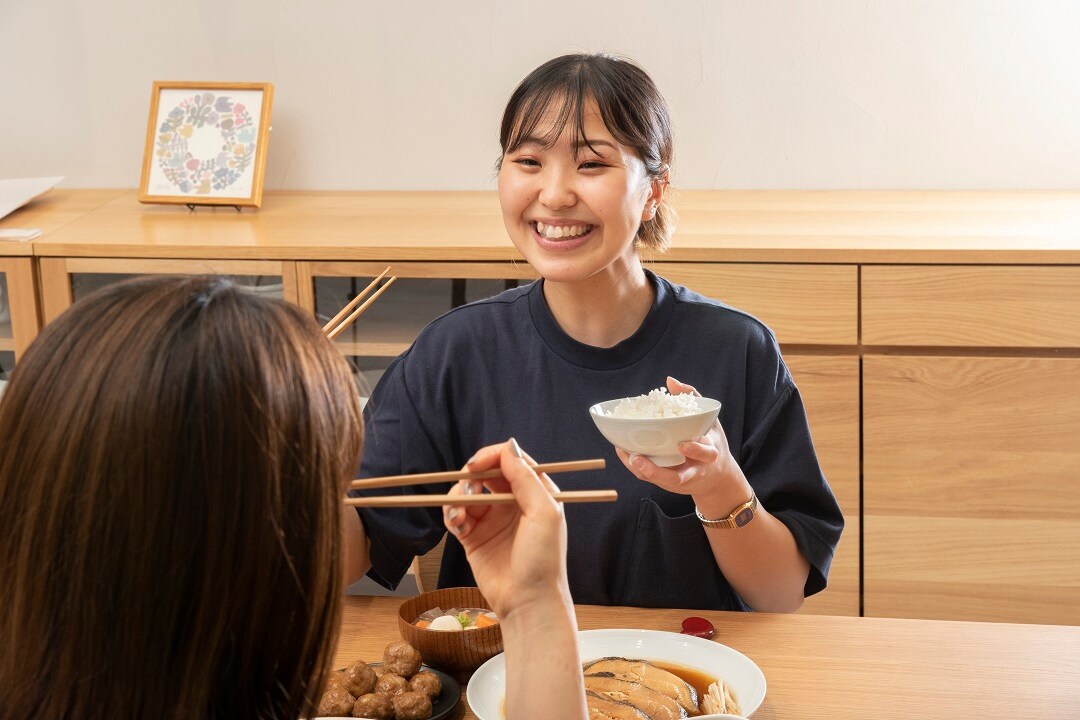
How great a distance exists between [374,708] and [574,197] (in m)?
0.70

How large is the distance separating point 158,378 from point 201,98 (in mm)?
2335

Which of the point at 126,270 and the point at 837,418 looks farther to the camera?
the point at 126,270

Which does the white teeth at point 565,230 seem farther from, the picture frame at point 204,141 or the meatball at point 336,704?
the picture frame at point 204,141

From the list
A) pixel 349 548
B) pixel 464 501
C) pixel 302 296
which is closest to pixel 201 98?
pixel 302 296

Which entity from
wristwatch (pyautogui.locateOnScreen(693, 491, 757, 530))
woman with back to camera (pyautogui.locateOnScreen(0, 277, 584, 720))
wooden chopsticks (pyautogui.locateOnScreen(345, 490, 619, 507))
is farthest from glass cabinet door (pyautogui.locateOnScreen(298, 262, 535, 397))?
woman with back to camera (pyautogui.locateOnScreen(0, 277, 584, 720))

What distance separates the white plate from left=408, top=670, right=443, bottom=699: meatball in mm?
31

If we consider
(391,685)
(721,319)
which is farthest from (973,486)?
(391,685)

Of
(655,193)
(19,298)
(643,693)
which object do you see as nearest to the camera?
(643,693)

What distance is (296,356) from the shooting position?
68 cm

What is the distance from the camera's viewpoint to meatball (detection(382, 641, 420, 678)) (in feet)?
3.65

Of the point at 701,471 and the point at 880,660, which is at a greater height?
the point at 701,471

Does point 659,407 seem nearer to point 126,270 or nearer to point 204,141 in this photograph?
point 126,270

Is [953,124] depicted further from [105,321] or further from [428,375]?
[105,321]

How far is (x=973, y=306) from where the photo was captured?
215cm
